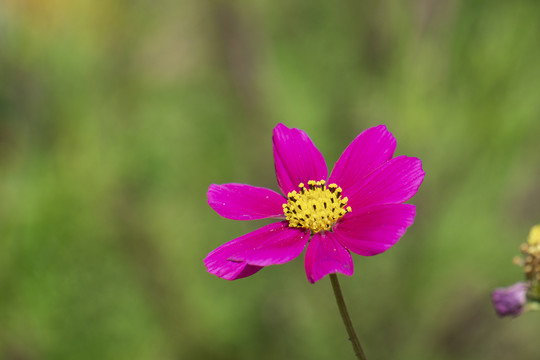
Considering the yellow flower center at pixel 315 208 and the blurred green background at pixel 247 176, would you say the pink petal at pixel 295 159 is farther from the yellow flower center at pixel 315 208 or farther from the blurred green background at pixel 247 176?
the blurred green background at pixel 247 176

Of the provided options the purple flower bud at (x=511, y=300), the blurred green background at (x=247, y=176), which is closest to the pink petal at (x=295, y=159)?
the purple flower bud at (x=511, y=300)

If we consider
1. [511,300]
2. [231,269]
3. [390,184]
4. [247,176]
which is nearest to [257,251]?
[231,269]

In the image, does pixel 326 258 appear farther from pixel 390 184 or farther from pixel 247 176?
pixel 247 176

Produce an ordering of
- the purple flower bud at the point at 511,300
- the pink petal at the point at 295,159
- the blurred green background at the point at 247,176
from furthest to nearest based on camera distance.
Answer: the blurred green background at the point at 247,176
the pink petal at the point at 295,159
the purple flower bud at the point at 511,300

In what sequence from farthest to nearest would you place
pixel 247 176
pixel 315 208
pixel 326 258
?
pixel 247 176 < pixel 315 208 < pixel 326 258

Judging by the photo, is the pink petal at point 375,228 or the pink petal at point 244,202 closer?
the pink petal at point 375,228

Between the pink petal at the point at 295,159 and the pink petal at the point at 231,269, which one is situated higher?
the pink petal at the point at 295,159

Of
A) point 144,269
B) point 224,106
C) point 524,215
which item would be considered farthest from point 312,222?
point 224,106
